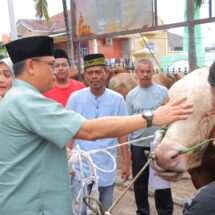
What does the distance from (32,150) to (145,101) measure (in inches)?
95.6

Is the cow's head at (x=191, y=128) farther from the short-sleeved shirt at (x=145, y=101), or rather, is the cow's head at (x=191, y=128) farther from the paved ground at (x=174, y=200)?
the paved ground at (x=174, y=200)

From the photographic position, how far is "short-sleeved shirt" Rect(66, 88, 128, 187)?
Answer: 3.54 metres

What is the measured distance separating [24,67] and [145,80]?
241 cm

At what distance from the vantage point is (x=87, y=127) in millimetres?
2207

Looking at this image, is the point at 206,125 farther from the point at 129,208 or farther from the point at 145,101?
the point at 129,208

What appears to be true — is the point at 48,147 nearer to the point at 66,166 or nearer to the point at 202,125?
the point at 66,166

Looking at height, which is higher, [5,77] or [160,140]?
[5,77]

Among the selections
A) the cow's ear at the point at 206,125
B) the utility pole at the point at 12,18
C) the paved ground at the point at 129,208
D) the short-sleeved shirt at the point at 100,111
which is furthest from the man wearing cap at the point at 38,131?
the utility pole at the point at 12,18

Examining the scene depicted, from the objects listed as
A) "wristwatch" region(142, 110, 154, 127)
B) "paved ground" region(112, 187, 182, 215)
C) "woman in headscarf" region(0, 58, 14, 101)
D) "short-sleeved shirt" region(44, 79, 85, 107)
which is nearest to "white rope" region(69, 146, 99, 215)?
"wristwatch" region(142, 110, 154, 127)

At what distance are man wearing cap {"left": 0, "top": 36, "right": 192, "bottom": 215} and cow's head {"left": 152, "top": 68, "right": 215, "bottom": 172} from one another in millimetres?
54

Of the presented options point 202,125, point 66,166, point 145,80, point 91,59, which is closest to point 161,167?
point 202,125

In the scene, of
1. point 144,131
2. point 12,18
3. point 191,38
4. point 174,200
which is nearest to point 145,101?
point 144,131

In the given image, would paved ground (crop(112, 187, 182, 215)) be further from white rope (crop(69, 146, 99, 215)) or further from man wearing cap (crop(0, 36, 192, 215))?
man wearing cap (crop(0, 36, 192, 215))

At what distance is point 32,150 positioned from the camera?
222cm
